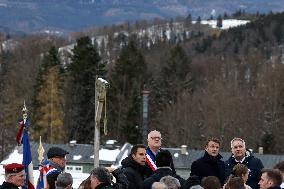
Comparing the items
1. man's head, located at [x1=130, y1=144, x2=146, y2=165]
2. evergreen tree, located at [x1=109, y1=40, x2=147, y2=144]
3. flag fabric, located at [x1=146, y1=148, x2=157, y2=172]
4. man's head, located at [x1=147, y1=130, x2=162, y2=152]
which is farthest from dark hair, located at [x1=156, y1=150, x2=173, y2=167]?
evergreen tree, located at [x1=109, y1=40, x2=147, y2=144]

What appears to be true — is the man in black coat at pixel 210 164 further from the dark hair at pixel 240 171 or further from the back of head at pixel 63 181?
the back of head at pixel 63 181

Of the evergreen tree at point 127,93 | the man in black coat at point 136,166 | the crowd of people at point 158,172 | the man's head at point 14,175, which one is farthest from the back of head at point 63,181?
the evergreen tree at point 127,93

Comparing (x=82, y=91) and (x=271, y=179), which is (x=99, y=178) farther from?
(x=82, y=91)

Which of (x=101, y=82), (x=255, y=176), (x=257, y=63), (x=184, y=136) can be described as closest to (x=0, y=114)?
(x=184, y=136)

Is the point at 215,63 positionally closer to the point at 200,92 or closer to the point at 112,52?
the point at 200,92

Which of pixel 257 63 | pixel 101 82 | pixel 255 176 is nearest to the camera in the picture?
pixel 255 176

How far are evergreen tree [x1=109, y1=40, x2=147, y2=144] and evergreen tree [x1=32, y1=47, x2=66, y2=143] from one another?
447 cm

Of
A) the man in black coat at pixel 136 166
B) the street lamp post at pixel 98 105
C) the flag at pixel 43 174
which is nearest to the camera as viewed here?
Result: the flag at pixel 43 174

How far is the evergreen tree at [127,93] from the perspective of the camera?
66.9m

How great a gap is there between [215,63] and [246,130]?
40.0 m

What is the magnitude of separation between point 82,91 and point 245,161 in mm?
59468

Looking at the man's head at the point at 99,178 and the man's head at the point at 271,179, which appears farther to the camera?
the man's head at the point at 271,179

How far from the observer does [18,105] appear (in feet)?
244

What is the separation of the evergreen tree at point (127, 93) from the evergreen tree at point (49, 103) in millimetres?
4473
